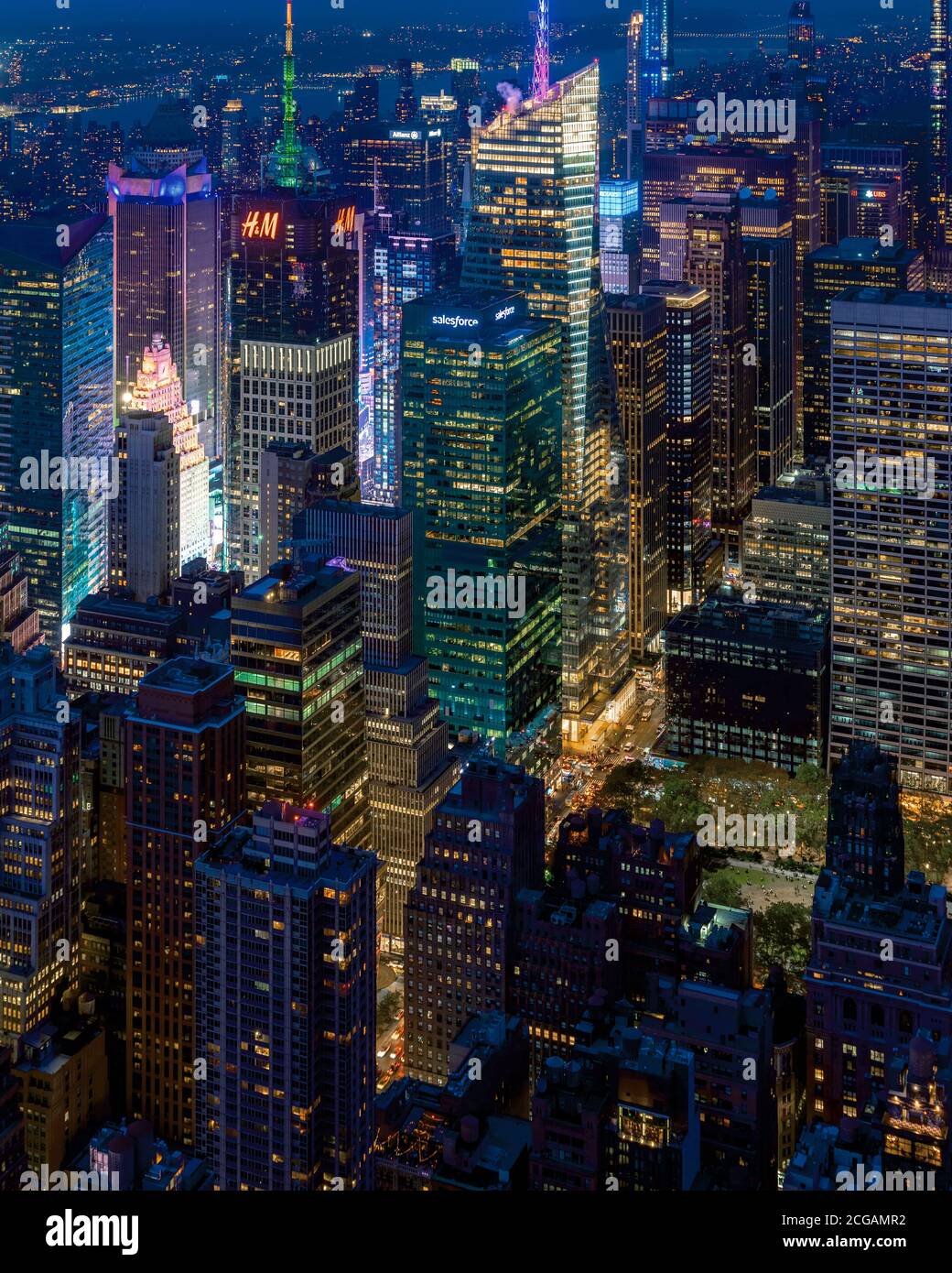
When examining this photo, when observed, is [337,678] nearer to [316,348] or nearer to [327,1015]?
[327,1015]

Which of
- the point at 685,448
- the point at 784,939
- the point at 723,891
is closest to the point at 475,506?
the point at 685,448

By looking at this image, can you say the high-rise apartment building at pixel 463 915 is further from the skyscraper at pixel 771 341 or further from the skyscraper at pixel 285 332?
the skyscraper at pixel 771 341

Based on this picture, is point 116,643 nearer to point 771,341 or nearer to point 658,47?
point 771,341

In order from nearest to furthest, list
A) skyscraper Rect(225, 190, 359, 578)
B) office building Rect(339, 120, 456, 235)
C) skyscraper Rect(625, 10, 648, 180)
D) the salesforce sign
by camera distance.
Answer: the salesforce sign
skyscraper Rect(225, 190, 359, 578)
skyscraper Rect(625, 10, 648, 180)
office building Rect(339, 120, 456, 235)

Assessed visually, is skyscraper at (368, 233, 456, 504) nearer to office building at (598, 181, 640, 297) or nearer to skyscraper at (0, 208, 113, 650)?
office building at (598, 181, 640, 297)

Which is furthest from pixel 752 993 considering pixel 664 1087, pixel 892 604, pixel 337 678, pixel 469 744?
pixel 892 604

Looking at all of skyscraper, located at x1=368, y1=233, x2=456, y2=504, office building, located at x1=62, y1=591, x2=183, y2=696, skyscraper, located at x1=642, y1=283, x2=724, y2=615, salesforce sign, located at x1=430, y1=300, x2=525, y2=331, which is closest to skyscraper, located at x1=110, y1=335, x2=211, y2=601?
office building, located at x1=62, y1=591, x2=183, y2=696
